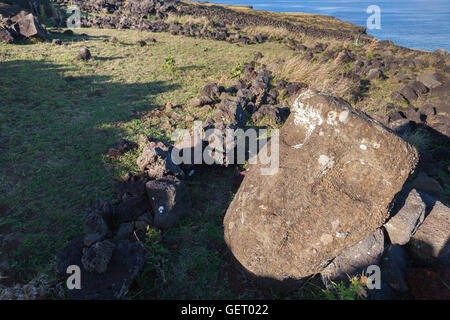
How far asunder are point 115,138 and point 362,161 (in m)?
5.53

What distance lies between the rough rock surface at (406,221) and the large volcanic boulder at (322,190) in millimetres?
647

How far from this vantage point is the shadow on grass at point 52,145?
406 cm

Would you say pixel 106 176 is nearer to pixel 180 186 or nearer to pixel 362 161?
pixel 180 186

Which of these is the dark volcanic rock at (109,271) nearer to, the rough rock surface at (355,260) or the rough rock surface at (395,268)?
the rough rock surface at (355,260)

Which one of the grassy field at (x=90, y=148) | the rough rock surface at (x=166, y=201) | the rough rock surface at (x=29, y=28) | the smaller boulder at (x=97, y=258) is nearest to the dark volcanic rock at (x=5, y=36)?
the grassy field at (x=90, y=148)

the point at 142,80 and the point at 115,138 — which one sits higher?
the point at 142,80

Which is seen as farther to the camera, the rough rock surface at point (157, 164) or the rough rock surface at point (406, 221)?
the rough rock surface at point (157, 164)

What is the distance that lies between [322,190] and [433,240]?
5.86 ft

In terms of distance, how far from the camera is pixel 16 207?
4.37 metres

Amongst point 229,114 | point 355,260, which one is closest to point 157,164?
point 229,114

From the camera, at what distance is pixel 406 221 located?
11.4 feet

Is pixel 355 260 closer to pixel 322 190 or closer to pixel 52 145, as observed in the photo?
pixel 322 190

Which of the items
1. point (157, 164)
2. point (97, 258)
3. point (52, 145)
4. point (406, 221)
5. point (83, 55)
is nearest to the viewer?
point (97, 258)
